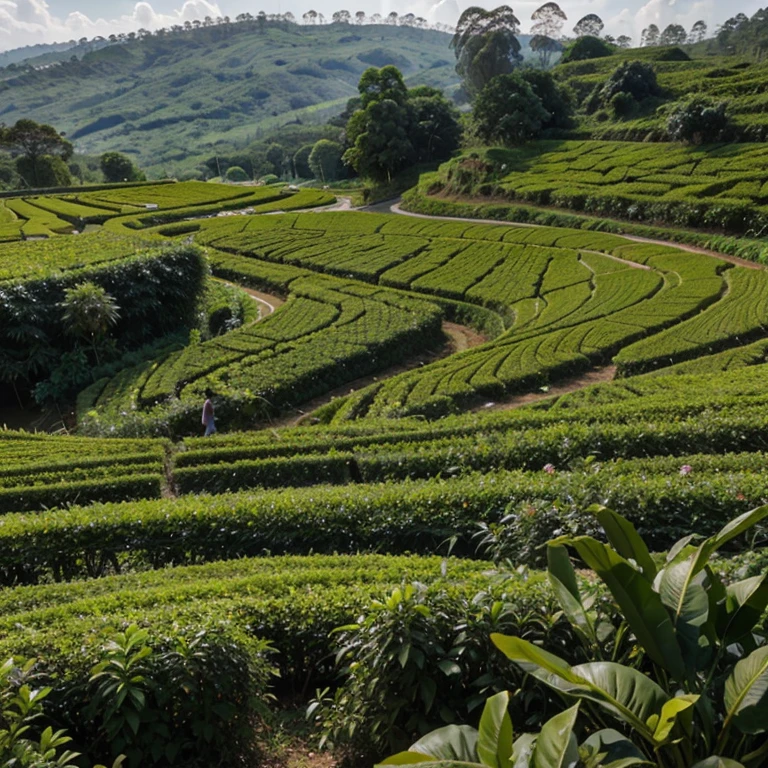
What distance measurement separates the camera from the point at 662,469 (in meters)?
8.45

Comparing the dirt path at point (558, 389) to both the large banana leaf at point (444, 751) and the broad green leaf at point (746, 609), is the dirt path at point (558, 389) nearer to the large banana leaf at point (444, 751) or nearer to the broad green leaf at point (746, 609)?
the broad green leaf at point (746, 609)

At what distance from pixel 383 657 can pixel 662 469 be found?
553 centimetres

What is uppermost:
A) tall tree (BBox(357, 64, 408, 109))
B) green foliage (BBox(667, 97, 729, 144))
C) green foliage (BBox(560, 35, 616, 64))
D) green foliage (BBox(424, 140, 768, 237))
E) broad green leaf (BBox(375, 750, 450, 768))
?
green foliage (BBox(560, 35, 616, 64))

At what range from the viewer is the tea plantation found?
14.3 feet

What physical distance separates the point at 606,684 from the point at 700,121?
135 feet

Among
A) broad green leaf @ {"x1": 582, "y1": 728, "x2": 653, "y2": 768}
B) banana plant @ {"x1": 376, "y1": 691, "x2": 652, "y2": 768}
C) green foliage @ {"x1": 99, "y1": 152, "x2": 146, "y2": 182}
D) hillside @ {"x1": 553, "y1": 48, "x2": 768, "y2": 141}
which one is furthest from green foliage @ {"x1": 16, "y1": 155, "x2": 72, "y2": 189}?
broad green leaf @ {"x1": 582, "y1": 728, "x2": 653, "y2": 768}

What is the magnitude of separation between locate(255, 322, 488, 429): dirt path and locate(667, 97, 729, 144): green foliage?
2345 cm

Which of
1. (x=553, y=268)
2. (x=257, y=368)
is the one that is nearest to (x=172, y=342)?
(x=257, y=368)

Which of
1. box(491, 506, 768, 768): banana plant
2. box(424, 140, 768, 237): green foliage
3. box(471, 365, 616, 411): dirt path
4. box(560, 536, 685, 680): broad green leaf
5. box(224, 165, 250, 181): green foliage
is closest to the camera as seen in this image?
box(491, 506, 768, 768): banana plant

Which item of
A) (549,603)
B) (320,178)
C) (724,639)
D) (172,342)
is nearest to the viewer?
(724,639)

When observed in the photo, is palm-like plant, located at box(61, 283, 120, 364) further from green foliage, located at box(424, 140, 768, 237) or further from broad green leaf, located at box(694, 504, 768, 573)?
green foliage, located at box(424, 140, 768, 237)

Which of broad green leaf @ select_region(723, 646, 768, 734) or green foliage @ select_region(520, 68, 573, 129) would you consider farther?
green foliage @ select_region(520, 68, 573, 129)

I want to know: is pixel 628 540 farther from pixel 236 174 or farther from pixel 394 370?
pixel 236 174

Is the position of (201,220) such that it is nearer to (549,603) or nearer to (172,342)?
(172,342)
